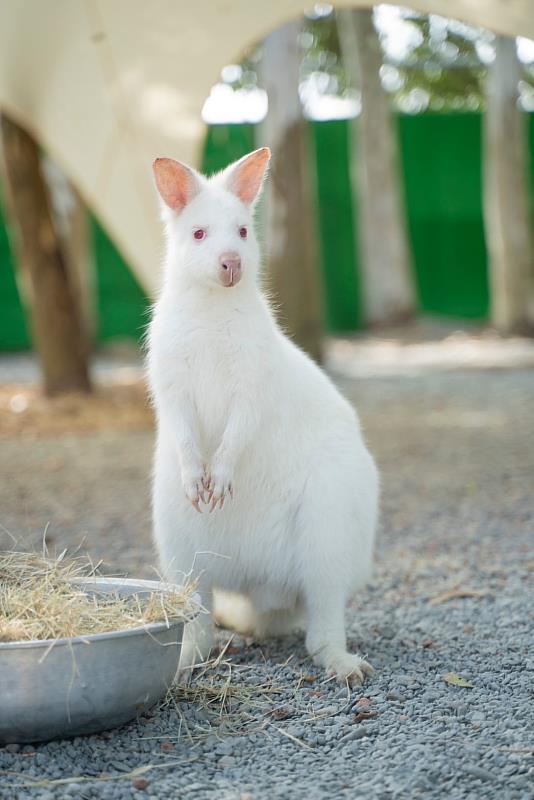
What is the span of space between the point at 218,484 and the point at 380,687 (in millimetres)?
703

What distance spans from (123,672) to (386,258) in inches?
488

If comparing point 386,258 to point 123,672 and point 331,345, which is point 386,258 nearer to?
point 331,345

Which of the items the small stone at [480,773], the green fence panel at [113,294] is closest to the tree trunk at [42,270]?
the green fence panel at [113,294]

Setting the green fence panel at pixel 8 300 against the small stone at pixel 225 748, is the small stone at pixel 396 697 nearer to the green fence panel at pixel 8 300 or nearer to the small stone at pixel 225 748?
the small stone at pixel 225 748

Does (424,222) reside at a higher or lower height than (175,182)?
lower

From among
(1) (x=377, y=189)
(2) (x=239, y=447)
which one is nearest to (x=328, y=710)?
(2) (x=239, y=447)

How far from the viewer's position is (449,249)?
51.9 feet

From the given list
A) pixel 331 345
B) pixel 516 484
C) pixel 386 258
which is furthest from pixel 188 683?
pixel 386 258

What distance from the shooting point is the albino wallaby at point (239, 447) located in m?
3.27

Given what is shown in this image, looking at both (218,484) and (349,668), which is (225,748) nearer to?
(349,668)

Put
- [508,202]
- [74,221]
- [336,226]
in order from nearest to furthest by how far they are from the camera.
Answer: [74,221] < [508,202] < [336,226]

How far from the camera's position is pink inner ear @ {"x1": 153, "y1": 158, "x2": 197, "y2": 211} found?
10.9 feet

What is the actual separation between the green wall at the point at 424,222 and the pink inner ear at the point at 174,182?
11.8 m

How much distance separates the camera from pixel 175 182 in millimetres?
3350
